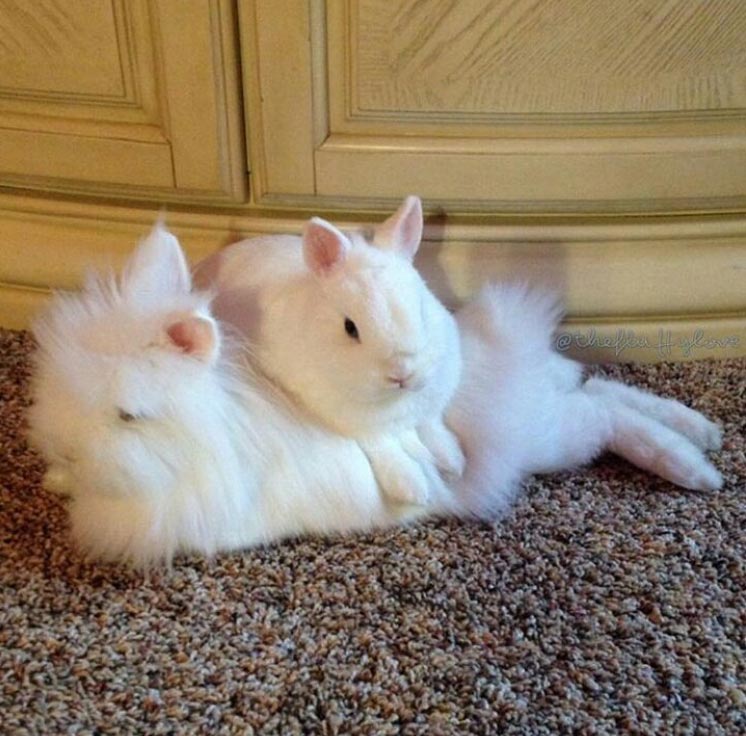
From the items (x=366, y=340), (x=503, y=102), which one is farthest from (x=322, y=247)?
(x=503, y=102)

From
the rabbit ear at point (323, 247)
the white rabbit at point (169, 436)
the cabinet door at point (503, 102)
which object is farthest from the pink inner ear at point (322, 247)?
the cabinet door at point (503, 102)

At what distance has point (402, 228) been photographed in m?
0.92

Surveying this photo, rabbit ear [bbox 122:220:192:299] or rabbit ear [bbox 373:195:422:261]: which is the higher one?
rabbit ear [bbox 373:195:422:261]

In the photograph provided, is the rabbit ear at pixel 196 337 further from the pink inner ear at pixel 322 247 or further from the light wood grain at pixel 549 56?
the light wood grain at pixel 549 56

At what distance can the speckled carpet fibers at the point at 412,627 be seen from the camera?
0.77m

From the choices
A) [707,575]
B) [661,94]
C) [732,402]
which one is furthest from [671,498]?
[661,94]

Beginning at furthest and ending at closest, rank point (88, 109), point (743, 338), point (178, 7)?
1. point (743, 338)
2. point (88, 109)
3. point (178, 7)

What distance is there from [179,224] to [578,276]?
1.70ft

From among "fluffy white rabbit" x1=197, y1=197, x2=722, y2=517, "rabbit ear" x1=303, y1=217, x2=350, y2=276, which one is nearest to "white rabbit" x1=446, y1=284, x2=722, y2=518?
"fluffy white rabbit" x1=197, y1=197, x2=722, y2=517

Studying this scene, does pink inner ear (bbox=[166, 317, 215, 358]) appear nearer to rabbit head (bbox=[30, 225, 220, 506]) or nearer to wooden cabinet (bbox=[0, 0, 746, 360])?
rabbit head (bbox=[30, 225, 220, 506])

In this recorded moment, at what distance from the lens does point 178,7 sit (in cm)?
97

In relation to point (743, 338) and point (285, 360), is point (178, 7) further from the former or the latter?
point (743, 338)

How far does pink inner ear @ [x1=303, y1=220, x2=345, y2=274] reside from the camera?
864mm

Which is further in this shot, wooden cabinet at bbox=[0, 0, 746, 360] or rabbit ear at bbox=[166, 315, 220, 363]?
wooden cabinet at bbox=[0, 0, 746, 360]
